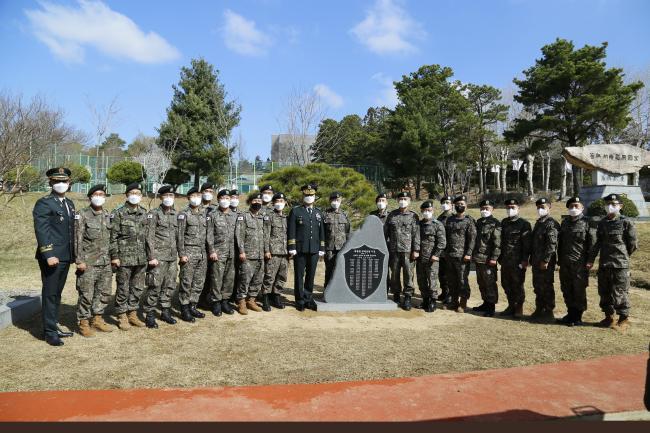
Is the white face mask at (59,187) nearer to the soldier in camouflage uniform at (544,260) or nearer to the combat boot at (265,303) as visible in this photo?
the combat boot at (265,303)

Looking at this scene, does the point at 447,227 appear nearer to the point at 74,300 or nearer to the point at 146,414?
the point at 146,414

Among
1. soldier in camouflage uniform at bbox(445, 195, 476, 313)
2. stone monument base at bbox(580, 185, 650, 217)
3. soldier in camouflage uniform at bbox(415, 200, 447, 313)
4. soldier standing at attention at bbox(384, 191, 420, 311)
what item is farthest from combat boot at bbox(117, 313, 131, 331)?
stone monument base at bbox(580, 185, 650, 217)

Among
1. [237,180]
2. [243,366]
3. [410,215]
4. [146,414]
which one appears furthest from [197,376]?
[237,180]

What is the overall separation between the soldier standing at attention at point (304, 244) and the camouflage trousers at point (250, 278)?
1.78 feet

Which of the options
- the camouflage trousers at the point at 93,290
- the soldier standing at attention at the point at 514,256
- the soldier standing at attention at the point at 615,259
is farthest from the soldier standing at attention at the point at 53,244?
the soldier standing at attention at the point at 615,259

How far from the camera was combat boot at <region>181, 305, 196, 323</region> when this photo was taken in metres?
6.03

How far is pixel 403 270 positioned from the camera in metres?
7.13

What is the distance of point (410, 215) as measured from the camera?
23.6 feet

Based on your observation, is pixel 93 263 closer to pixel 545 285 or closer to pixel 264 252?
pixel 264 252

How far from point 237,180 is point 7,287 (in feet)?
58.2

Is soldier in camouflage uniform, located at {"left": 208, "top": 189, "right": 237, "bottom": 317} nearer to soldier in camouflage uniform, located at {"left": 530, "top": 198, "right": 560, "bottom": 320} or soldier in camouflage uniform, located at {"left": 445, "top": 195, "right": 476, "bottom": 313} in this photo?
soldier in camouflage uniform, located at {"left": 445, "top": 195, "right": 476, "bottom": 313}

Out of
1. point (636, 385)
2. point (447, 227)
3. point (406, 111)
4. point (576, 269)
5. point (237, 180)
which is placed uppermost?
point (406, 111)

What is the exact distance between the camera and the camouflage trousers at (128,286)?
563cm

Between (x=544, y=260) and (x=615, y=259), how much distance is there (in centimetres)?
86
